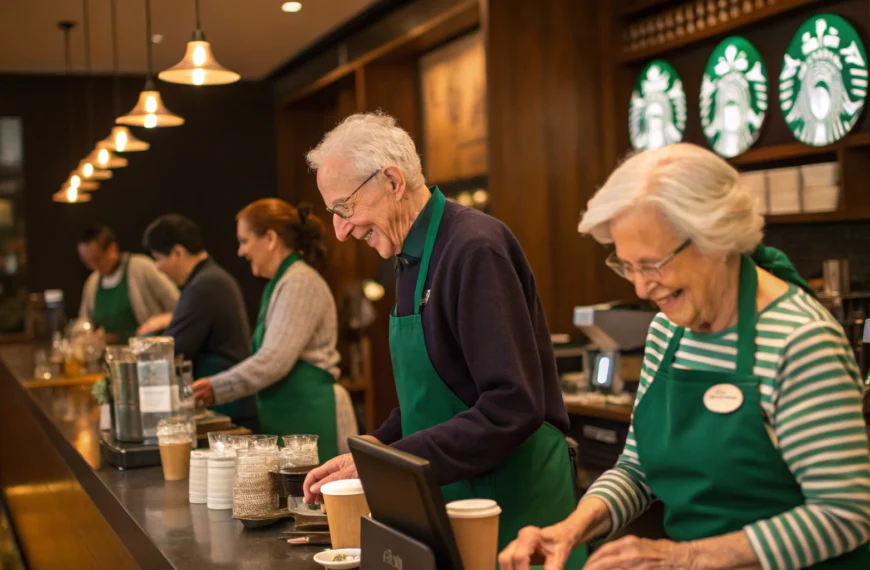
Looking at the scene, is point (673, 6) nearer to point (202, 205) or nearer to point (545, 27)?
point (545, 27)

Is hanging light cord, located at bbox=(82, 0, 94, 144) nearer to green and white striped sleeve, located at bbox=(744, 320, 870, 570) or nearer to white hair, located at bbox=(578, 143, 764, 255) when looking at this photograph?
white hair, located at bbox=(578, 143, 764, 255)

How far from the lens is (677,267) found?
1549mm

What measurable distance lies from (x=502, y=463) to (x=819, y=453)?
2.66ft

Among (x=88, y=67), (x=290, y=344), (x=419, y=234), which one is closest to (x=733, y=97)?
(x=290, y=344)

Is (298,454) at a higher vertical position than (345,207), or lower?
lower

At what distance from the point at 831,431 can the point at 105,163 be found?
5252mm

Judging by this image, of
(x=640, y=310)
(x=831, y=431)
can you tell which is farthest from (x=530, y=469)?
(x=640, y=310)

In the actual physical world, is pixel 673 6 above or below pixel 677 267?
above

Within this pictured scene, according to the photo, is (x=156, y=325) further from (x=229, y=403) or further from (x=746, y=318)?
(x=746, y=318)

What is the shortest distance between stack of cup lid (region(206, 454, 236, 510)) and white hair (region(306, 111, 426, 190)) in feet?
Answer: 2.50

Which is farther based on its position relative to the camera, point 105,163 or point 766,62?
point 105,163

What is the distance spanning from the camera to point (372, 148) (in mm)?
2172

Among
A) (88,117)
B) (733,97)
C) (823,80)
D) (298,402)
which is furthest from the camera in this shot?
(88,117)

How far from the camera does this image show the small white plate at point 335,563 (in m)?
1.80
